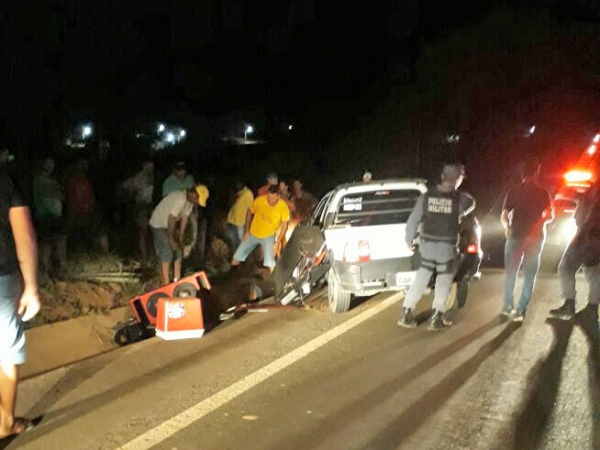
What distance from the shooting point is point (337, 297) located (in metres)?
8.73

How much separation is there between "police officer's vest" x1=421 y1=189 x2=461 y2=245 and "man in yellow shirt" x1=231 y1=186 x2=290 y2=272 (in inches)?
149

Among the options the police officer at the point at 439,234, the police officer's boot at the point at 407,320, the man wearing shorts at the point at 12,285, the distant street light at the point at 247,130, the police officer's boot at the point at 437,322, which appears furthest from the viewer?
the distant street light at the point at 247,130

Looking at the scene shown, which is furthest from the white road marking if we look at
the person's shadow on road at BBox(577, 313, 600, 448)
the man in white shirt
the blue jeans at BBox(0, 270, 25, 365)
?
the man in white shirt

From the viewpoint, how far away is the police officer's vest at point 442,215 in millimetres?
7543

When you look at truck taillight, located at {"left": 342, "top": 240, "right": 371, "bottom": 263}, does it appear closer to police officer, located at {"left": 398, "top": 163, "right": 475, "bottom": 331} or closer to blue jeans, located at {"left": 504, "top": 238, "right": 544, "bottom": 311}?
police officer, located at {"left": 398, "top": 163, "right": 475, "bottom": 331}

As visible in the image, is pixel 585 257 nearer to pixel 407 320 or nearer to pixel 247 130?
pixel 407 320

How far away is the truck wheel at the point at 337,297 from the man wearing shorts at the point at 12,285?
4333mm

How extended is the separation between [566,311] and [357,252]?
8.02ft

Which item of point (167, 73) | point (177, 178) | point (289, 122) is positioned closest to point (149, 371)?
point (177, 178)

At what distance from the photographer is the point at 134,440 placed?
498 centimetres

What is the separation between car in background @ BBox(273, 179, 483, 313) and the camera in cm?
841

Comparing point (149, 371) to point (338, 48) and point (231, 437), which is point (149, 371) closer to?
point (231, 437)

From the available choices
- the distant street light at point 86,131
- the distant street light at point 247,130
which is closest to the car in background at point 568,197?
the distant street light at point 86,131

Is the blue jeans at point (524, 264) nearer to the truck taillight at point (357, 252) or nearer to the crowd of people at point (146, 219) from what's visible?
the truck taillight at point (357, 252)
